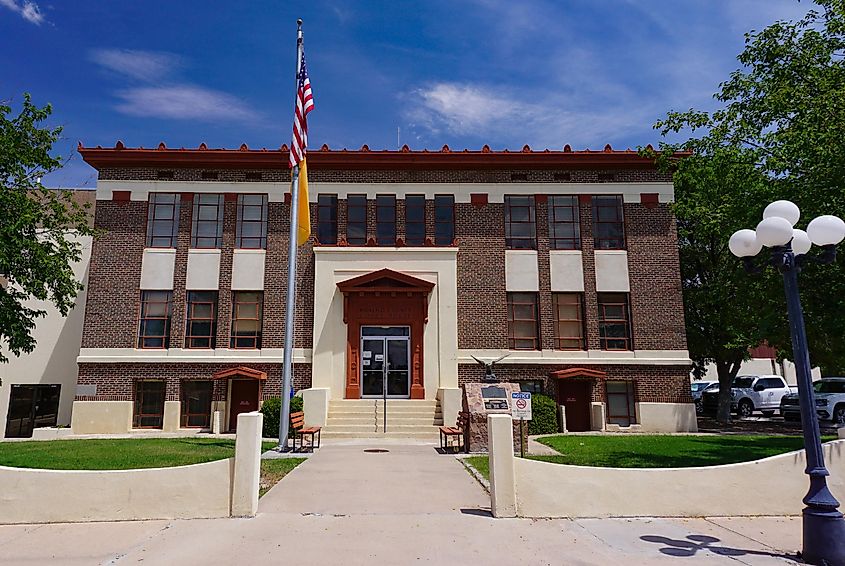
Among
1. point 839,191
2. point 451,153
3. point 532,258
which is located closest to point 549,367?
point 532,258

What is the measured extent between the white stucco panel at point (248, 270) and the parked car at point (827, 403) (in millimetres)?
21260

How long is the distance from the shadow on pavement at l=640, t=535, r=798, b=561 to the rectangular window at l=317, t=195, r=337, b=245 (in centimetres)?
1723

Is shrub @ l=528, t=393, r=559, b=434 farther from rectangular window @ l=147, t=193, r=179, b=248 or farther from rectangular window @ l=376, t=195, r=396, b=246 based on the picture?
rectangular window @ l=147, t=193, r=179, b=248

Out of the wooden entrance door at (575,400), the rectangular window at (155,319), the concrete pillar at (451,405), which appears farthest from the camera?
the rectangular window at (155,319)

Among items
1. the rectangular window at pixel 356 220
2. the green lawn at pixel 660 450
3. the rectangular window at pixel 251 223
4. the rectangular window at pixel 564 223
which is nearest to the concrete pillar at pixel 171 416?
the rectangular window at pixel 251 223

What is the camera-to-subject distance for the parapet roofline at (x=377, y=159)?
22.2 m

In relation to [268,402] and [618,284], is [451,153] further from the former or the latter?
[268,402]

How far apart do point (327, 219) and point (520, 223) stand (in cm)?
753

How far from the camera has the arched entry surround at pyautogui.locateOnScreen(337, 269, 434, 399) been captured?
70.2 feet

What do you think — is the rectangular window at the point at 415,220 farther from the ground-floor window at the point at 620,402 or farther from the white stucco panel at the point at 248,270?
the ground-floor window at the point at 620,402

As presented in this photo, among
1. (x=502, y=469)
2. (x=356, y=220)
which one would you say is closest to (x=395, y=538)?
(x=502, y=469)

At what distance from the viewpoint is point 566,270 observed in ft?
73.7

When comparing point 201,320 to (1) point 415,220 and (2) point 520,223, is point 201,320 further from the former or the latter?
(2) point 520,223

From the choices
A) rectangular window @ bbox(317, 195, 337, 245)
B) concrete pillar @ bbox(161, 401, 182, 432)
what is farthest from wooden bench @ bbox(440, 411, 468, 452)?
concrete pillar @ bbox(161, 401, 182, 432)
